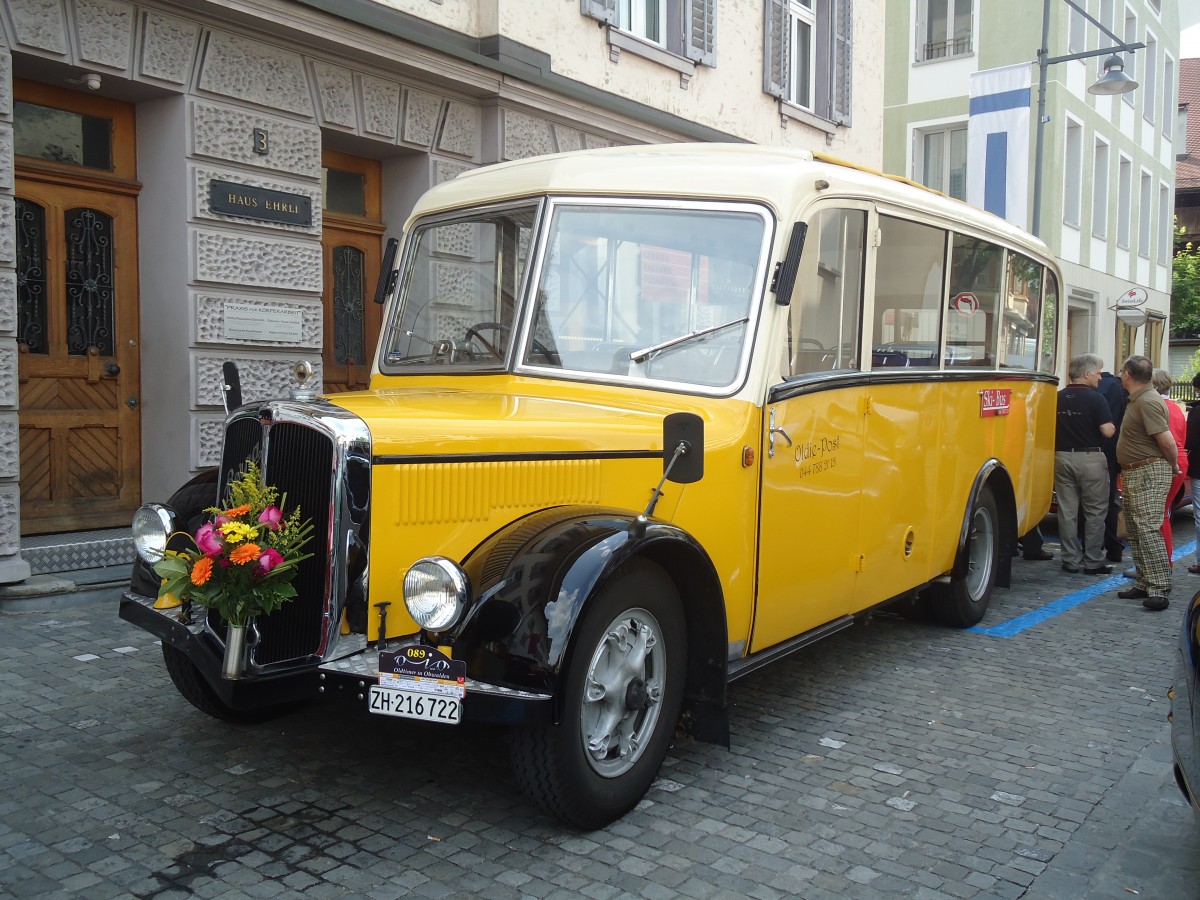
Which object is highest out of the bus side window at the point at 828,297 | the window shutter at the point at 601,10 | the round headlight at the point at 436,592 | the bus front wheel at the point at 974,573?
the window shutter at the point at 601,10

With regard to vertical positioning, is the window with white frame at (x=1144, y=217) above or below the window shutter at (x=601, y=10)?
above

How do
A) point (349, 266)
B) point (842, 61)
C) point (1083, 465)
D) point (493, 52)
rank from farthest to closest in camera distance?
point (842, 61) → point (493, 52) → point (349, 266) → point (1083, 465)

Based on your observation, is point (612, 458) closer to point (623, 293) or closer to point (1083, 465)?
point (623, 293)

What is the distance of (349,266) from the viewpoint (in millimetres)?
9398

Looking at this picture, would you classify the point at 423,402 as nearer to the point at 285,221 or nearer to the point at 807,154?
the point at 807,154

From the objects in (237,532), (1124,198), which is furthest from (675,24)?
(1124,198)

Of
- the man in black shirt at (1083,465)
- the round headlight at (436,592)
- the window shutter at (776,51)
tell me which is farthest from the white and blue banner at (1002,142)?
the round headlight at (436,592)

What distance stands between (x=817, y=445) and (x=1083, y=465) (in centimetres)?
495

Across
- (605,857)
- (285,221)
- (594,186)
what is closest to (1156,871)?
(605,857)

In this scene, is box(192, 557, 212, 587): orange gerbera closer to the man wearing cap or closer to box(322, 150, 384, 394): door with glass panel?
box(322, 150, 384, 394): door with glass panel

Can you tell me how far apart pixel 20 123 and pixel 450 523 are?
540cm

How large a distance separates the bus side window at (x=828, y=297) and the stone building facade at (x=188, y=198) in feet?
15.5

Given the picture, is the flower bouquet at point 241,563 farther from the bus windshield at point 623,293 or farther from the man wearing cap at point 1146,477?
the man wearing cap at point 1146,477

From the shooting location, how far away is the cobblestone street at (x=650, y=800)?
3381mm
